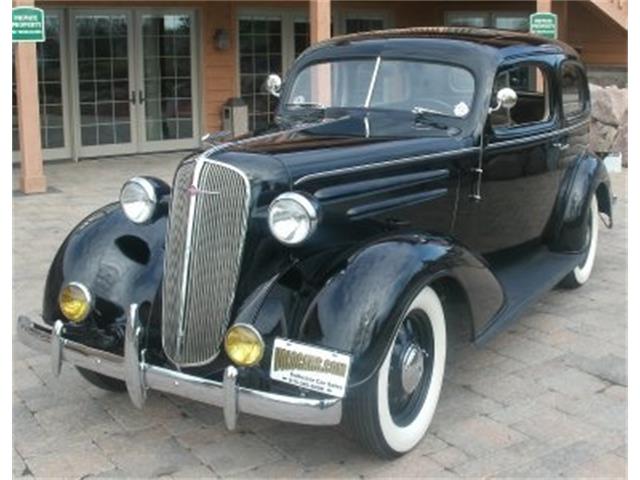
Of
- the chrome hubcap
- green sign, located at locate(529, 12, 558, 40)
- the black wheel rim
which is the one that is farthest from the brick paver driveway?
green sign, located at locate(529, 12, 558, 40)

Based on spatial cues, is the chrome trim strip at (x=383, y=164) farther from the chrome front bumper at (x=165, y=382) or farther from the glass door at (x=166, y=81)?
the glass door at (x=166, y=81)

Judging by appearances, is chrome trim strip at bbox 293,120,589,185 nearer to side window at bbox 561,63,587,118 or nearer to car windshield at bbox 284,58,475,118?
car windshield at bbox 284,58,475,118

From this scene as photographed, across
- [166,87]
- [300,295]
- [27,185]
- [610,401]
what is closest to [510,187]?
[610,401]

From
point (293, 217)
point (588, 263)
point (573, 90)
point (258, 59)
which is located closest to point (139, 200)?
point (293, 217)

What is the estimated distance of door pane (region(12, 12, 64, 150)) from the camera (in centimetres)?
1192

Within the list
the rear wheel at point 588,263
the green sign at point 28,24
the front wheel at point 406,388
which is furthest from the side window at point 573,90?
the green sign at point 28,24

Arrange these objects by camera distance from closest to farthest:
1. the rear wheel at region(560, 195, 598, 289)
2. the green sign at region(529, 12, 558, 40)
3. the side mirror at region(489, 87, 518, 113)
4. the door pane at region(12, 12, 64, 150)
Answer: the side mirror at region(489, 87, 518, 113), the rear wheel at region(560, 195, 598, 289), the green sign at region(529, 12, 558, 40), the door pane at region(12, 12, 64, 150)

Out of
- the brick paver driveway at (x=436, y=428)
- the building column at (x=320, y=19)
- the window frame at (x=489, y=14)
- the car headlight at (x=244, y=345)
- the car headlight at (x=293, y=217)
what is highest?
the window frame at (x=489, y=14)

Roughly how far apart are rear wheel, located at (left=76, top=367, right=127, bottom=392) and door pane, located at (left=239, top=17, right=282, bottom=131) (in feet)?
32.8

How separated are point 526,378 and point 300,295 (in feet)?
5.25

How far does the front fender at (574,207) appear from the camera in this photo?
18.0 feet

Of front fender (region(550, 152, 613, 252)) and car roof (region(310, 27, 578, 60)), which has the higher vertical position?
car roof (region(310, 27, 578, 60))

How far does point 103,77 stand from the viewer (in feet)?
40.8

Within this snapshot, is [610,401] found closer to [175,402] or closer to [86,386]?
[175,402]
